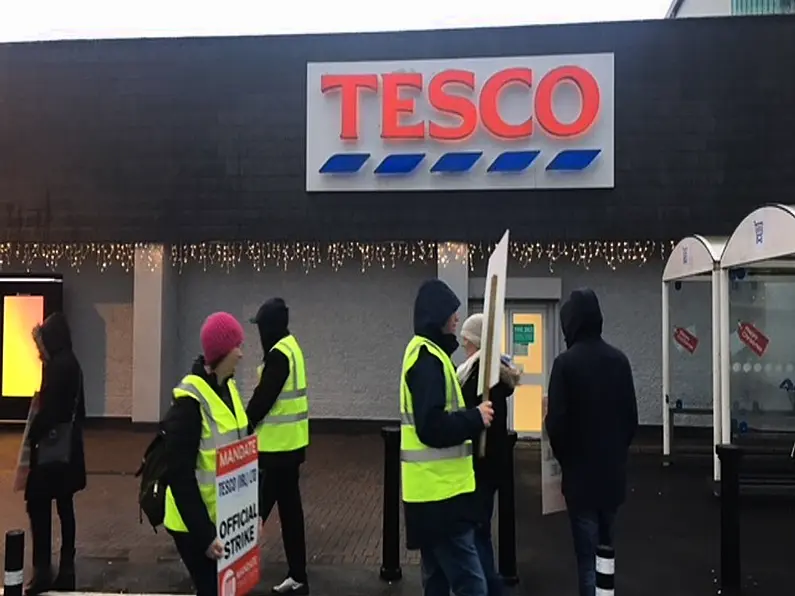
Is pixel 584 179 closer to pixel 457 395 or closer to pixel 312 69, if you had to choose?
pixel 312 69

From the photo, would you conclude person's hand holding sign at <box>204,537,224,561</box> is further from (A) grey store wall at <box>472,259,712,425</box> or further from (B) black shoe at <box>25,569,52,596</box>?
(A) grey store wall at <box>472,259,712,425</box>

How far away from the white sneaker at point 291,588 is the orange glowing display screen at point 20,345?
29.6ft

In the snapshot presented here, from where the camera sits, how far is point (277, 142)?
1212 cm

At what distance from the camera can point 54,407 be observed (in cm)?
529

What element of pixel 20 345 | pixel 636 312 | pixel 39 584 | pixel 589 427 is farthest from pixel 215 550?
pixel 20 345

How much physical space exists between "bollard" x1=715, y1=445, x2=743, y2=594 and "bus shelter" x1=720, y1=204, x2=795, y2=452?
3.06m

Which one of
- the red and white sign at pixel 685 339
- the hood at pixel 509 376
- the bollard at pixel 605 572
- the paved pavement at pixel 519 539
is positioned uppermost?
the red and white sign at pixel 685 339

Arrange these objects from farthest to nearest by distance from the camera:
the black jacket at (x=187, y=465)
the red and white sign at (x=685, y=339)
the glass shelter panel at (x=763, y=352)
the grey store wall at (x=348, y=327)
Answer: the grey store wall at (x=348, y=327), the red and white sign at (x=685, y=339), the glass shelter panel at (x=763, y=352), the black jacket at (x=187, y=465)

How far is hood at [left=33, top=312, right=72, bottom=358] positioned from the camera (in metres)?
5.35

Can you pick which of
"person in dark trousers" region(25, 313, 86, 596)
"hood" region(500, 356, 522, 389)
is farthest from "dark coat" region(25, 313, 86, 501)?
"hood" region(500, 356, 522, 389)

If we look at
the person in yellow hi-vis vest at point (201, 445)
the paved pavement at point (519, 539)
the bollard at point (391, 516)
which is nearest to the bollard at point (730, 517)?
the paved pavement at point (519, 539)

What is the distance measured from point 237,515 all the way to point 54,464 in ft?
7.56

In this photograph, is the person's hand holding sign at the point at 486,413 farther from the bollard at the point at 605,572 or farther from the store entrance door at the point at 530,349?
the store entrance door at the point at 530,349

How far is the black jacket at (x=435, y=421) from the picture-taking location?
3.56 m
